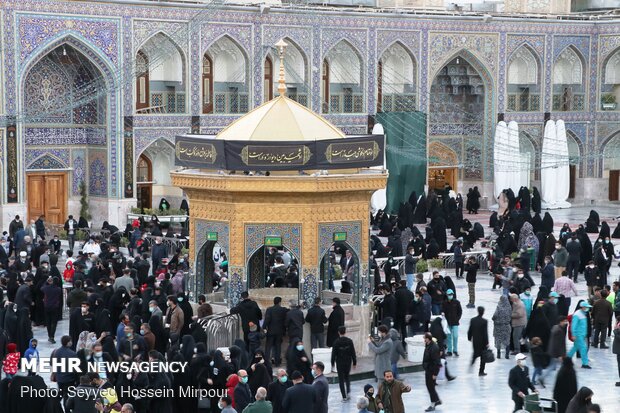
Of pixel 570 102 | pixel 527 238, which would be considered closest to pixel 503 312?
pixel 527 238

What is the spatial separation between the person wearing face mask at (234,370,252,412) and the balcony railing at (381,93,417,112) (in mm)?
20703

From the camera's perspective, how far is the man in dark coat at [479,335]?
1338 centimetres

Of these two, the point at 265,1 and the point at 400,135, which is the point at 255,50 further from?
the point at 400,135

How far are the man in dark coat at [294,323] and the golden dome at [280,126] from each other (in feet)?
7.01

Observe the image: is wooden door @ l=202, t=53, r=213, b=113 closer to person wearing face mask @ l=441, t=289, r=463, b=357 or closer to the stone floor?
the stone floor

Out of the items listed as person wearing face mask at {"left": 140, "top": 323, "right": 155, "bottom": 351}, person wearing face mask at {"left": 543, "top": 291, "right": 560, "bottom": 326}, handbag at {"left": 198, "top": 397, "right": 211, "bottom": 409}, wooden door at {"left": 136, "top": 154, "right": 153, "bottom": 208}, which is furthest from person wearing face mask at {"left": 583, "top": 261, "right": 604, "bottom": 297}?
wooden door at {"left": 136, "top": 154, "right": 153, "bottom": 208}

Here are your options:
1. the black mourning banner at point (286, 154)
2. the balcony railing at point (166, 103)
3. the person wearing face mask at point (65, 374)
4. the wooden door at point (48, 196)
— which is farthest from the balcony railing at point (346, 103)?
the person wearing face mask at point (65, 374)

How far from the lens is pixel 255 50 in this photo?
27875 mm

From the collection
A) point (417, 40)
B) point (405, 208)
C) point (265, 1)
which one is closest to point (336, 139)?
point (405, 208)

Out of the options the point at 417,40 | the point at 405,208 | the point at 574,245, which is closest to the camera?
the point at 574,245

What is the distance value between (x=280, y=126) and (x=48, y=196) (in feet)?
43.0

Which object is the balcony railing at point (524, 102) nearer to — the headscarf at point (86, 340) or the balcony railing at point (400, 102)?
the balcony railing at point (400, 102)

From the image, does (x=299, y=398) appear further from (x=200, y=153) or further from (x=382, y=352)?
(x=200, y=153)

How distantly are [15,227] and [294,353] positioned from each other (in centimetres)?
1147
